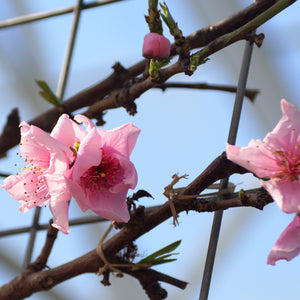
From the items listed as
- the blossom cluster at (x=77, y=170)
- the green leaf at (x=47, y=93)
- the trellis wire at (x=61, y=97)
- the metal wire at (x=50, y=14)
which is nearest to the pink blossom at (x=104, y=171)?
the blossom cluster at (x=77, y=170)

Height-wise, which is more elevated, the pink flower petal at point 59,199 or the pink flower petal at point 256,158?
the pink flower petal at point 256,158

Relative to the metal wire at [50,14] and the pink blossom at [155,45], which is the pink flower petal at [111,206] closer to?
the pink blossom at [155,45]

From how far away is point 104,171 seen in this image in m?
0.51

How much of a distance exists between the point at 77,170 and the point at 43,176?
0.11 ft

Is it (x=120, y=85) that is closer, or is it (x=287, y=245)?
(x=287, y=245)

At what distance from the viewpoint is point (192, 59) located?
504 millimetres

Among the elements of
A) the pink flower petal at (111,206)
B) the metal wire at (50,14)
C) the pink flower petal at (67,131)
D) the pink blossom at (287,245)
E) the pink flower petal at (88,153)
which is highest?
the metal wire at (50,14)

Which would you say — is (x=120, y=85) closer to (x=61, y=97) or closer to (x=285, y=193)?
(x=61, y=97)

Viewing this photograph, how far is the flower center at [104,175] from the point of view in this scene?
496 mm

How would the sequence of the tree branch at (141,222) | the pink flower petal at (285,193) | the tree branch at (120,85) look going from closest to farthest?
1. the pink flower petal at (285,193)
2. the tree branch at (141,222)
3. the tree branch at (120,85)

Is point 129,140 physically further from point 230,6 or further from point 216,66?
point 216,66

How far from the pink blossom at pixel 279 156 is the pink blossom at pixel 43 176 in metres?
0.16

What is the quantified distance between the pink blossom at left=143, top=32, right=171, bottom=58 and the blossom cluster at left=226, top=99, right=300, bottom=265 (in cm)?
17

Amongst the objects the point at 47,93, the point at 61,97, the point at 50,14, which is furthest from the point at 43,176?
the point at 50,14
